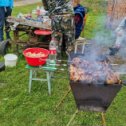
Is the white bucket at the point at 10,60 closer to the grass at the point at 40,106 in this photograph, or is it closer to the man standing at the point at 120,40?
the grass at the point at 40,106

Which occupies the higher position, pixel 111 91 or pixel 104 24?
pixel 111 91

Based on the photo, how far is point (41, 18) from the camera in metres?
7.55

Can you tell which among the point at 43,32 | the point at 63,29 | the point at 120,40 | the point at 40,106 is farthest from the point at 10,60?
the point at 120,40

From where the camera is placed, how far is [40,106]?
5.03 m

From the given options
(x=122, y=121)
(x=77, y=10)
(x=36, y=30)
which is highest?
(x=77, y=10)

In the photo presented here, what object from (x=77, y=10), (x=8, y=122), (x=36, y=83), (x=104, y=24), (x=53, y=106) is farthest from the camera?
(x=104, y=24)

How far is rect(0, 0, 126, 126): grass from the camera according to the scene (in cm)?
465

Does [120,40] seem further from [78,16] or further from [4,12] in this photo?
[4,12]

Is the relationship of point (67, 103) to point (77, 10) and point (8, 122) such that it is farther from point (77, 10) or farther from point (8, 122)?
point (77, 10)

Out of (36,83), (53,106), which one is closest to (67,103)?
(53,106)

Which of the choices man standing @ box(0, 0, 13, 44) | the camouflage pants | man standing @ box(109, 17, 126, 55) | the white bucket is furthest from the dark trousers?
man standing @ box(109, 17, 126, 55)

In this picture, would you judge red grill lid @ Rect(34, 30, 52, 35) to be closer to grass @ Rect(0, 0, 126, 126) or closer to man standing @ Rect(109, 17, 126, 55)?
grass @ Rect(0, 0, 126, 126)

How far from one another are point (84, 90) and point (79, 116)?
124 cm

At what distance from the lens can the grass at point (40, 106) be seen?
4.65 metres
